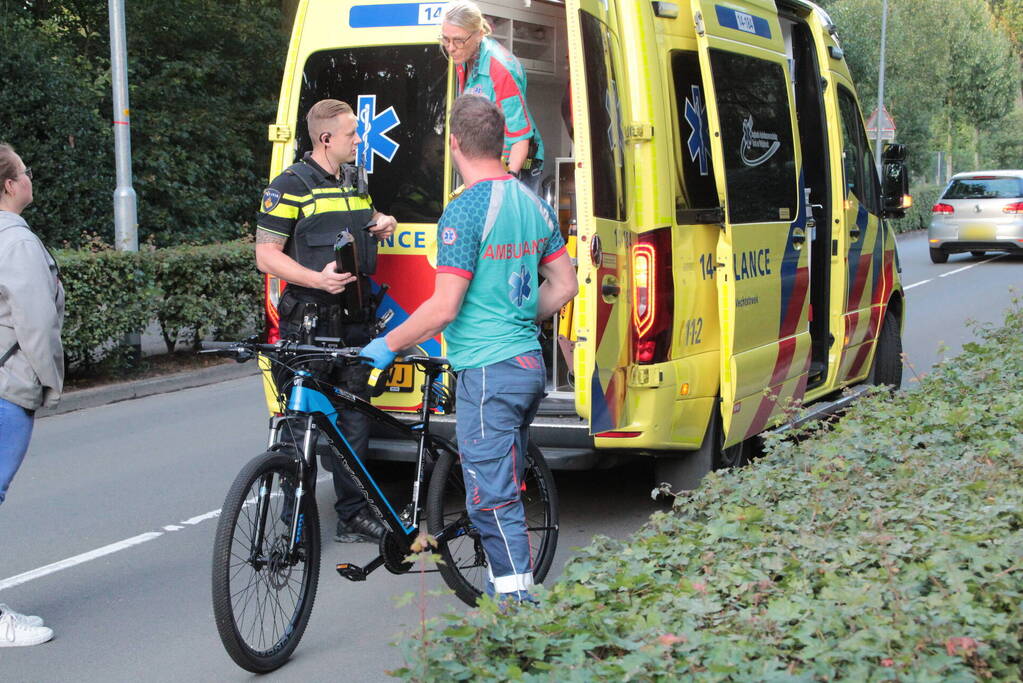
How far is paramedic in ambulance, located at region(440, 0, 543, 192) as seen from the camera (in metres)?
5.36

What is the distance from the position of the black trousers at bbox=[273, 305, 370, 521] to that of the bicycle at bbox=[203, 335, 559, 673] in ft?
0.61

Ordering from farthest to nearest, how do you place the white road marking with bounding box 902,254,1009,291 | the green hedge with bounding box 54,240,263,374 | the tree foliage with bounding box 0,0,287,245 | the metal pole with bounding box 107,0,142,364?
the white road marking with bounding box 902,254,1009,291, the tree foliage with bounding box 0,0,287,245, the metal pole with bounding box 107,0,142,364, the green hedge with bounding box 54,240,263,374

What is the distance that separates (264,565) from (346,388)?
51.5 inches

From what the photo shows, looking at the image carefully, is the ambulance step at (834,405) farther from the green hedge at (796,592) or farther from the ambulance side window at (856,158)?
the green hedge at (796,592)

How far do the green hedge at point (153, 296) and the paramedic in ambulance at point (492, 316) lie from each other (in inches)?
264

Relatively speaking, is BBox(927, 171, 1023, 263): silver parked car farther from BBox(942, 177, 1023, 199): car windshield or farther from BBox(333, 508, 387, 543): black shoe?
BBox(333, 508, 387, 543): black shoe

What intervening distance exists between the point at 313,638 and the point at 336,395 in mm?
973

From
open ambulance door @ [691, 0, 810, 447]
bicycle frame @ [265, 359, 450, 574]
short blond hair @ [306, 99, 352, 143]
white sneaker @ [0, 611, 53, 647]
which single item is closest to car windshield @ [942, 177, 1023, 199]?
open ambulance door @ [691, 0, 810, 447]

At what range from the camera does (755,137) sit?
253 inches

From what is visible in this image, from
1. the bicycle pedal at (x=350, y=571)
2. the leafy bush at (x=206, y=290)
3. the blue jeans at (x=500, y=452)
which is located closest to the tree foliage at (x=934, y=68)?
the leafy bush at (x=206, y=290)

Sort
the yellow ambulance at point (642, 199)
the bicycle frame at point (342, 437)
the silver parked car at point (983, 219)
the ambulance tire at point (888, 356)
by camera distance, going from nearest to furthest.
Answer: the bicycle frame at point (342, 437), the yellow ambulance at point (642, 199), the ambulance tire at point (888, 356), the silver parked car at point (983, 219)

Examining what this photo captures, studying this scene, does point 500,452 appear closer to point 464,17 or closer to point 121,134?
point 464,17

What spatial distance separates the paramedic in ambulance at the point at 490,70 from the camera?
17.6 feet

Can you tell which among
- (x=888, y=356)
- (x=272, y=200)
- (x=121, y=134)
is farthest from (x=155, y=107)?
(x=272, y=200)
